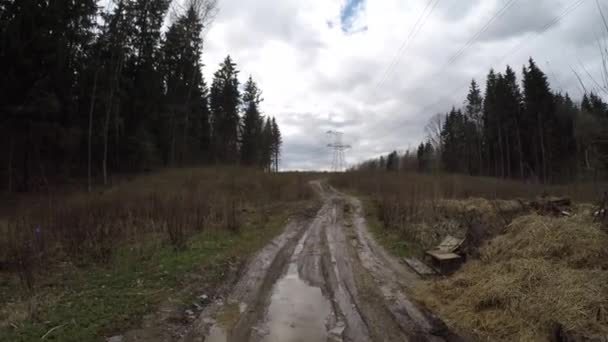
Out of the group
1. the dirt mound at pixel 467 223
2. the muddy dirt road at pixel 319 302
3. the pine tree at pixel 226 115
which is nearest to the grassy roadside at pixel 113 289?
the muddy dirt road at pixel 319 302

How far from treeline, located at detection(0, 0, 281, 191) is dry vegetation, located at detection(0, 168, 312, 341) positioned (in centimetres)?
459

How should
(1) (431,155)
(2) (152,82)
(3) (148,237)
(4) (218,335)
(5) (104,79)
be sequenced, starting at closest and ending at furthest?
(4) (218,335) → (3) (148,237) → (5) (104,79) → (2) (152,82) → (1) (431,155)

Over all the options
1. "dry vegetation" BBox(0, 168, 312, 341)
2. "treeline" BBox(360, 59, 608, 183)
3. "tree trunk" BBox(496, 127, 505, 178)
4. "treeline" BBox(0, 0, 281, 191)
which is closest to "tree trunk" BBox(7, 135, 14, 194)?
"treeline" BBox(0, 0, 281, 191)

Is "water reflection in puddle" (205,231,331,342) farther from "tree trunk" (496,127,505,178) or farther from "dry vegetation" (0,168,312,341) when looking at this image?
"tree trunk" (496,127,505,178)

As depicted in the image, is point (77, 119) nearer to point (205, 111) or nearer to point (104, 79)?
point (104, 79)

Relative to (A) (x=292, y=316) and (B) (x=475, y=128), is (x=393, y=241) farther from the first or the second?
(B) (x=475, y=128)

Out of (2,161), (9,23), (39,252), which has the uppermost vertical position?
(9,23)

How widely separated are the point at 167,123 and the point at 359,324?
92.8 ft

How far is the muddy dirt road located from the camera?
12.5 feet

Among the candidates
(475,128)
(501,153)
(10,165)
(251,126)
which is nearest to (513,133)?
(501,153)

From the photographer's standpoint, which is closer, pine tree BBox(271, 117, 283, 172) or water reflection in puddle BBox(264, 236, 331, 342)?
water reflection in puddle BBox(264, 236, 331, 342)

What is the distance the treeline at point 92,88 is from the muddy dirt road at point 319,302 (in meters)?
10.3

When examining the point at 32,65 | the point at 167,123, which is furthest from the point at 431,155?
the point at 32,65

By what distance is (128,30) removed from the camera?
22.3m
